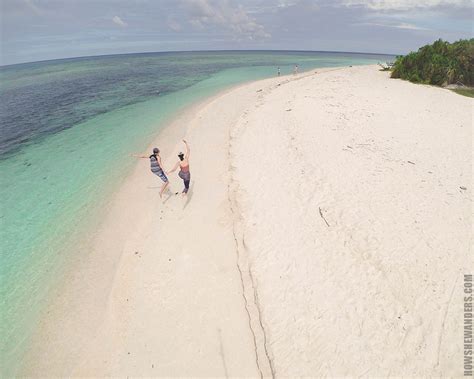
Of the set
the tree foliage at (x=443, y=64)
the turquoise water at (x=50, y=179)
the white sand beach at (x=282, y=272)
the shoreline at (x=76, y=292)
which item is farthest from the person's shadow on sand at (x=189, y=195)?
the tree foliage at (x=443, y=64)

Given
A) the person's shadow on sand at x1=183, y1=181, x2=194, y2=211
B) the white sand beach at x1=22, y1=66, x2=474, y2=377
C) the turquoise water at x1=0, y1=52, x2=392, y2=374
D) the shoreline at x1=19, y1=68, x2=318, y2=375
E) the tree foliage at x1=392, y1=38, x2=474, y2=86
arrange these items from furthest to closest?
the tree foliage at x1=392, y1=38, x2=474, y2=86
the person's shadow on sand at x1=183, y1=181, x2=194, y2=211
the turquoise water at x1=0, y1=52, x2=392, y2=374
the shoreline at x1=19, y1=68, x2=318, y2=375
the white sand beach at x1=22, y1=66, x2=474, y2=377

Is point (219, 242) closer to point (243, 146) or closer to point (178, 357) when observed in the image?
point (178, 357)

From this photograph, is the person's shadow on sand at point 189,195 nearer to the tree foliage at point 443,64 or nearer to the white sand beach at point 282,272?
the white sand beach at point 282,272

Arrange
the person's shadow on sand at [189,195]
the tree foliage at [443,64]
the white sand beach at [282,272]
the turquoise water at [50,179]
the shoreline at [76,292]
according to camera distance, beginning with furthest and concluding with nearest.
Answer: the tree foliage at [443,64], the person's shadow on sand at [189,195], the turquoise water at [50,179], the shoreline at [76,292], the white sand beach at [282,272]

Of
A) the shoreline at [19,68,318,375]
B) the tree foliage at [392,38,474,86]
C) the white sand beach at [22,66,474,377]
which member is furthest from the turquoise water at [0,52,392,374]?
the tree foliage at [392,38,474,86]

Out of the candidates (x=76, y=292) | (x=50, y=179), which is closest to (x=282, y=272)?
(x=76, y=292)

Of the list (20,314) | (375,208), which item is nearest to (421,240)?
(375,208)

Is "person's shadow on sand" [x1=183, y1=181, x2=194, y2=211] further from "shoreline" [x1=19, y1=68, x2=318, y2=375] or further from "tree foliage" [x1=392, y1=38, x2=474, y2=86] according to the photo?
"tree foliage" [x1=392, y1=38, x2=474, y2=86]
